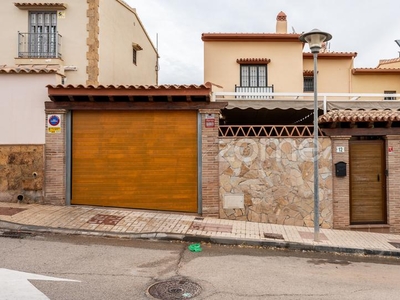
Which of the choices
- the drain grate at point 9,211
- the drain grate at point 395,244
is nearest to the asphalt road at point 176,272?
the drain grate at point 395,244

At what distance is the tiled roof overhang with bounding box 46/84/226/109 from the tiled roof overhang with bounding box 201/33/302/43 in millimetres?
8860

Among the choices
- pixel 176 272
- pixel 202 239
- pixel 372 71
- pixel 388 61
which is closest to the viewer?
pixel 176 272

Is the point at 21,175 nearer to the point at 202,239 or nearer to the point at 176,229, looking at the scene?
the point at 176,229

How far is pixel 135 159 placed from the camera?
1007cm

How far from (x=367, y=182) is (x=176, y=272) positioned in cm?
686

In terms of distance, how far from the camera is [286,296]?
192 inches

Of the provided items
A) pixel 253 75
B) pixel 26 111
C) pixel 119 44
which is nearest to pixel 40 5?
pixel 119 44

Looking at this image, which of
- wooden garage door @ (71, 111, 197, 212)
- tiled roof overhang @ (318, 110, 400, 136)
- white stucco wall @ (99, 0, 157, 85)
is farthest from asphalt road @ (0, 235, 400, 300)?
white stucco wall @ (99, 0, 157, 85)

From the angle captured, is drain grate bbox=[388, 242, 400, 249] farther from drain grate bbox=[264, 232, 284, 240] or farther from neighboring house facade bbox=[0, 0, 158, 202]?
neighboring house facade bbox=[0, 0, 158, 202]

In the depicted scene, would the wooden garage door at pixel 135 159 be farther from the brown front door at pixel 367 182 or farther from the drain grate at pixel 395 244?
the drain grate at pixel 395 244

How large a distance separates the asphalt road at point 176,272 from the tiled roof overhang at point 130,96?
4.11 meters

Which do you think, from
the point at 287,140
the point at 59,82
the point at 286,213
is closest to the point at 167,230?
the point at 286,213

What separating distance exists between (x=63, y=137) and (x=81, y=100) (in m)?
1.22

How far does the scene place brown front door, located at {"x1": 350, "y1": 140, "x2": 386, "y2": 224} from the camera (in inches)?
391
